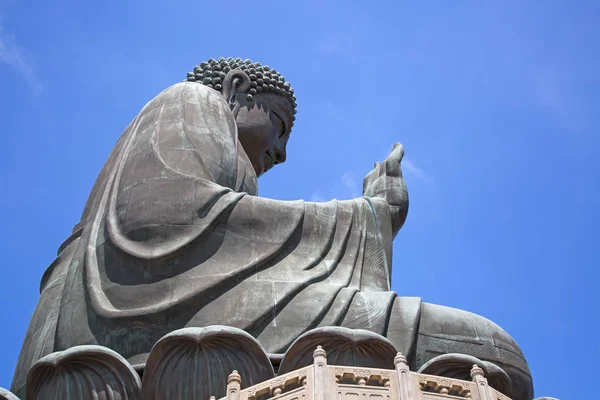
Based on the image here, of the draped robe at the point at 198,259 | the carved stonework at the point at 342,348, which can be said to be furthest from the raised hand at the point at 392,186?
the carved stonework at the point at 342,348

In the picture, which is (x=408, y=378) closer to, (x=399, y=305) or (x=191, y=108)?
(x=399, y=305)

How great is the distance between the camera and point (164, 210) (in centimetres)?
1009

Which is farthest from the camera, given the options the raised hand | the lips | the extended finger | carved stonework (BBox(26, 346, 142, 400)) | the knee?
the lips

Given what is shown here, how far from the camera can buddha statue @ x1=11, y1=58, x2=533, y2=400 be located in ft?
30.5

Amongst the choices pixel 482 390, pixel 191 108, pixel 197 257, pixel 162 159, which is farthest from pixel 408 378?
pixel 191 108

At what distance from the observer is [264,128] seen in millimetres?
12891

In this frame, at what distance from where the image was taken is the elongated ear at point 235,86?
506 inches

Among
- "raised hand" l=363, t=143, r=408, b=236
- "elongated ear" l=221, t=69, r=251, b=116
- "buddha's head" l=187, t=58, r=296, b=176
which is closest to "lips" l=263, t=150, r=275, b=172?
"buddha's head" l=187, t=58, r=296, b=176

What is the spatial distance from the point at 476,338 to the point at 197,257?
2654 mm

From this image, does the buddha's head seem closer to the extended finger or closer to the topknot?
the topknot

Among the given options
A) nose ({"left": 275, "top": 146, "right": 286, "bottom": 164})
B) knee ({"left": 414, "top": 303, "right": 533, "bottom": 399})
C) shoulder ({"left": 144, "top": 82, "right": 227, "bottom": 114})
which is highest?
nose ({"left": 275, "top": 146, "right": 286, "bottom": 164})

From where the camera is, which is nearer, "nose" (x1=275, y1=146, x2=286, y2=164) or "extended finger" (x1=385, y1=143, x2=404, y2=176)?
"extended finger" (x1=385, y1=143, x2=404, y2=176)

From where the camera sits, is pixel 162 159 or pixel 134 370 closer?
pixel 134 370

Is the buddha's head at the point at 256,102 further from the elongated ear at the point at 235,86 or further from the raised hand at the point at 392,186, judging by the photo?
the raised hand at the point at 392,186
